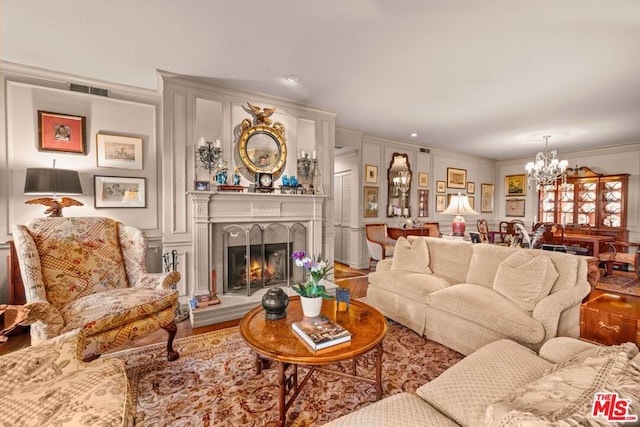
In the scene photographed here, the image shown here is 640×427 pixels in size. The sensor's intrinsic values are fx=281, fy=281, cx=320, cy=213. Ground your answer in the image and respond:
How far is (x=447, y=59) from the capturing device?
2.66 m

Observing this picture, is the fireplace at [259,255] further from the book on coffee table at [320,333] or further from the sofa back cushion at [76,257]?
the book on coffee table at [320,333]

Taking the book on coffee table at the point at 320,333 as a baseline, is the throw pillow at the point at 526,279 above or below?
above

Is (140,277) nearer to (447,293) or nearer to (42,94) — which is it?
(42,94)

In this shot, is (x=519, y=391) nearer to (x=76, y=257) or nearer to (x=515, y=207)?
(x=76, y=257)

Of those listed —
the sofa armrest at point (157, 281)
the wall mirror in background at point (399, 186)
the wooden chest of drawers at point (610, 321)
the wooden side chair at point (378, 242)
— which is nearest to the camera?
the wooden chest of drawers at point (610, 321)

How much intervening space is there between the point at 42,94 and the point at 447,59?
13.6ft

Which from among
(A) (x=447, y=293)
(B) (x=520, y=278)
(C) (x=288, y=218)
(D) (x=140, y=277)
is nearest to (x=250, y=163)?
(C) (x=288, y=218)

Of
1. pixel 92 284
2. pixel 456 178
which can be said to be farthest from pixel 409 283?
pixel 456 178

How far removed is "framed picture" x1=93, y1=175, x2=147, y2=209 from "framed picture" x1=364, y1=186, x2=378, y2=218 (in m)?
3.75

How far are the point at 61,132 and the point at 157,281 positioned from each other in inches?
86.3

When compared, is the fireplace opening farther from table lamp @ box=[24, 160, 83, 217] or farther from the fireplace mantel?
table lamp @ box=[24, 160, 83, 217]

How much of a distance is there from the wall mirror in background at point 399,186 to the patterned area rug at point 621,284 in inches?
128

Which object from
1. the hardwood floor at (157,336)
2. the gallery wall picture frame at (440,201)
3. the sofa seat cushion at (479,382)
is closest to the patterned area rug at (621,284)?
the gallery wall picture frame at (440,201)

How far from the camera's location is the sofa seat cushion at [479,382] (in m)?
1.08
